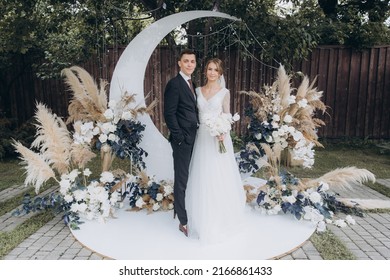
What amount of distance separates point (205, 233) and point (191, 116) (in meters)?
1.14

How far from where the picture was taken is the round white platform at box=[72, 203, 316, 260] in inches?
128

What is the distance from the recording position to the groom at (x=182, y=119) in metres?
3.42

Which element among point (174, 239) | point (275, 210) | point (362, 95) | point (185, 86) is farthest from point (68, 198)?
point (362, 95)

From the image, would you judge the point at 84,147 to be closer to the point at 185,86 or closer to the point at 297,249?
the point at 185,86

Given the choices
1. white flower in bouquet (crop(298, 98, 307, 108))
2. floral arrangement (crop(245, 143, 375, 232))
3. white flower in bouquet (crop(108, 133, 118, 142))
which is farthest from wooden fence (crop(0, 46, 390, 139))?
floral arrangement (crop(245, 143, 375, 232))

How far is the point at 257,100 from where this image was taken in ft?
14.4

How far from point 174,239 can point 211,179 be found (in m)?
0.69

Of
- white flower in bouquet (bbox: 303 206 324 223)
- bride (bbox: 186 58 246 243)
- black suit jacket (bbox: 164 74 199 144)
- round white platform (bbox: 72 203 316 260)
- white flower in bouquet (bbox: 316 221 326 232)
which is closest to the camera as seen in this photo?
round white platform (bbox: 72 203 316 260)

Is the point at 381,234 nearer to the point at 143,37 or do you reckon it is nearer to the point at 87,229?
→ the point at 87,229

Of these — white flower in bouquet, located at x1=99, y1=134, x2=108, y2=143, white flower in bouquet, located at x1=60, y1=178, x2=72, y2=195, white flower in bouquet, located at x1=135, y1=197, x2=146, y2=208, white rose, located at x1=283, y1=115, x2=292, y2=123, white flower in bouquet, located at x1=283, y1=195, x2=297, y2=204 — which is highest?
white rose, located at x1=283, y1=115, x2=292, y2=123

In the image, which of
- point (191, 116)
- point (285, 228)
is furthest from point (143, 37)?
point (285, 228)

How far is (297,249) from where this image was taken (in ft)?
11.1

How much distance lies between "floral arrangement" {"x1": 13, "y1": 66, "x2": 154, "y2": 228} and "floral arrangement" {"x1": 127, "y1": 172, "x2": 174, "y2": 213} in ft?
0.59

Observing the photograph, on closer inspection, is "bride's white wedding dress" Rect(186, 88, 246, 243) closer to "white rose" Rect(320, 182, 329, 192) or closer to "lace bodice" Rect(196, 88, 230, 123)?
"lace bodice" Rect(196, 88, 230, 123)
